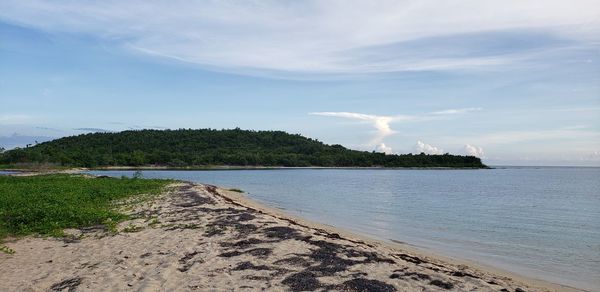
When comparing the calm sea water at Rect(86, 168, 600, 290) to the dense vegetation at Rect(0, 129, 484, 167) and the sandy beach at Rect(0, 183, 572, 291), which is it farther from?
the dense vegetation at Rect(0, 129, 484, 167)

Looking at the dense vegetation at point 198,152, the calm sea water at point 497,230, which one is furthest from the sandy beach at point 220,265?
the dense vegetation at point 198,152

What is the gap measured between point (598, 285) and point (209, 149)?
176 metres

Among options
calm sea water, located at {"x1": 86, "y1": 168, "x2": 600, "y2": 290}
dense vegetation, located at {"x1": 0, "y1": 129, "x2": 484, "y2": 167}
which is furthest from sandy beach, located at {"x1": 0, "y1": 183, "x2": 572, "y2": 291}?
dense vegetation, located at {"x1": 0, "y1": 129, "x2": 484, "y2": 167}

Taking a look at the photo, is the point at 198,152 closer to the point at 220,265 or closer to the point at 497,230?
the point at 497,230

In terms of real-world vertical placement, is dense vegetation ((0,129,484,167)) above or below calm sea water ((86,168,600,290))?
above

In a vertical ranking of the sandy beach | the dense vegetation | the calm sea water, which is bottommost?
the calm sea water

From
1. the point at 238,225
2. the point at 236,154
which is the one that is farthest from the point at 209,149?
the point at 238,225

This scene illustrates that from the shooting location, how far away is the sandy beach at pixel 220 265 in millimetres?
8992

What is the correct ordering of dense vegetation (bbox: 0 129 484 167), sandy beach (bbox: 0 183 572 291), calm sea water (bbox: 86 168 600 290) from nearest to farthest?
sandy beach (bbox: 0 183 572 291) < calm sea water (bbox: 86 168 600 290) < dense vegetation (bbox: 0 129 484 167)

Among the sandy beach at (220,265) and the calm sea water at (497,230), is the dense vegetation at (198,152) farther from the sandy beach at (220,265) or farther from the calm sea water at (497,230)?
the sandy beach at (220,265)

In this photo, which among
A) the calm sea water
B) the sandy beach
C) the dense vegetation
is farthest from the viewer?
the dense vegetation

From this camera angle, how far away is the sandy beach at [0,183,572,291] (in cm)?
899

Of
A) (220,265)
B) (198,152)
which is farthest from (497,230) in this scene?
(198,152)

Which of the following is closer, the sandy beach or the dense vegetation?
the sandy beach
